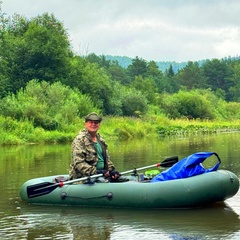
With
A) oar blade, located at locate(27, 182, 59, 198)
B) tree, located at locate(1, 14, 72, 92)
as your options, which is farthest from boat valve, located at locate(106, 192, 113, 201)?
tree, located at locate(1, 14, 72, 92)

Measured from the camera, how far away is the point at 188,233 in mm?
6996

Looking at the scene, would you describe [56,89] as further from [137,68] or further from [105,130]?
[137,68]

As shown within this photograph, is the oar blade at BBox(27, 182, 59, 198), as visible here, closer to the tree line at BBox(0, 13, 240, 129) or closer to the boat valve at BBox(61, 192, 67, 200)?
the boat valve at BBox(61, 192, 67, 200)

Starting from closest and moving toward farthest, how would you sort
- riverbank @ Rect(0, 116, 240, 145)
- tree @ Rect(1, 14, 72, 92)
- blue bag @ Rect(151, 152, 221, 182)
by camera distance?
1. blue bag @ Rect(151, 152, 221, 182)
2. riverbank @ Rect(0, 116, 240, 145)
3. tree @ Rect(1, 14, 72, 92)

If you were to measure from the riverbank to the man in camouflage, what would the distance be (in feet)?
48.6

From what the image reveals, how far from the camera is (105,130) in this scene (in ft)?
95.8

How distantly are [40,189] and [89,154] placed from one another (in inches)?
36.7

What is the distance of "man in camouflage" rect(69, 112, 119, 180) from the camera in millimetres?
8992

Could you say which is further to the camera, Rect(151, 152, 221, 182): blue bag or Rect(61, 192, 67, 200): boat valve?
Rect(61, 192, 67, 200): boat valve

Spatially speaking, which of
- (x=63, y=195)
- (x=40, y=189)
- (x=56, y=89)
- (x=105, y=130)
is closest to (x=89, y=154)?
(x=63, y=195)

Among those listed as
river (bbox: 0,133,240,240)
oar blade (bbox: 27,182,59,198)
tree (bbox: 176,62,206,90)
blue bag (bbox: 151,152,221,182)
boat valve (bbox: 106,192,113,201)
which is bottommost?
river (bbox: 0,133,240,240)

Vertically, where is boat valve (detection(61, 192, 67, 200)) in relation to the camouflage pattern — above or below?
below

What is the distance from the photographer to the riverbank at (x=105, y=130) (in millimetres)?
24906

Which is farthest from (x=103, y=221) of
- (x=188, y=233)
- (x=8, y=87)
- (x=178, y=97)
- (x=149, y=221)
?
(x=178, y=97)
